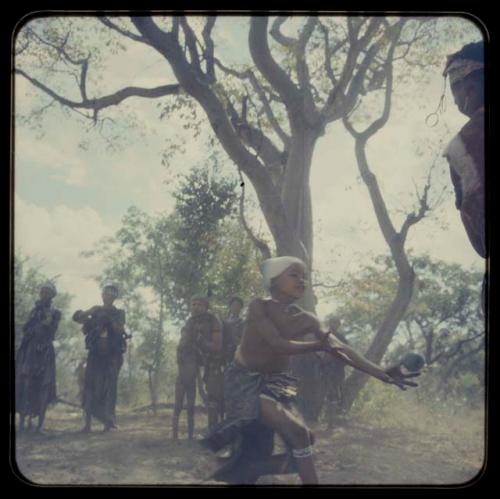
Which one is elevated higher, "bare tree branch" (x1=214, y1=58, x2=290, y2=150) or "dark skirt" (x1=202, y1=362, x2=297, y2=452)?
"bare tree branch" (x1=214, y1=58, x2=290, y2=150)

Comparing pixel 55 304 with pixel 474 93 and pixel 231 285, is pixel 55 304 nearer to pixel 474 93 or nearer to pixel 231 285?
pixel 231 285

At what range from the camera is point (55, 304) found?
3996 millimetres

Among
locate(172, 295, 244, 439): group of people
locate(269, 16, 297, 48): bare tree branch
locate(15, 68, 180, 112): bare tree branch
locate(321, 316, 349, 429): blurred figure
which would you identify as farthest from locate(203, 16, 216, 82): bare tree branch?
locate(321, 316, 349, 429): blurred figure

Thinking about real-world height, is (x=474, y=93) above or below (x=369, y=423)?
above

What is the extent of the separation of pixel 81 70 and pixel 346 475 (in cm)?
473

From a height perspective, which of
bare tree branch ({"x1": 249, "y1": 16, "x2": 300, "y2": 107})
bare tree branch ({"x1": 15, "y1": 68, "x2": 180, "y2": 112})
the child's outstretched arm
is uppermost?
bare tree branch ({"x1": 249, "y1": 16, "x2": 300, "y2": 107})

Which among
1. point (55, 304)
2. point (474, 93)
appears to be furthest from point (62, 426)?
point (474, 93)

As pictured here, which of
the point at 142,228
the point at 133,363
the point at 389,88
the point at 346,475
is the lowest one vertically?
the point at 346,475

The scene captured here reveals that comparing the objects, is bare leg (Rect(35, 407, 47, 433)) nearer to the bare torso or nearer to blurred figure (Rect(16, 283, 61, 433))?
blurred figure (Rect(16, 283, 61, 433))

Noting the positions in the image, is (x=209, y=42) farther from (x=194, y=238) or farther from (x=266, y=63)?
(x=194, y=238)

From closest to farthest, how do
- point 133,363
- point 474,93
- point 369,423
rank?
point 474,93
point 133,363
point 369,423

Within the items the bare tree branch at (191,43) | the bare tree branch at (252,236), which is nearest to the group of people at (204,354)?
the bare tree branch at (252,236)

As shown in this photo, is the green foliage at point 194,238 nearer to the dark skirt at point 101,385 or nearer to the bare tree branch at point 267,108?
the dark skirt at point 101,385

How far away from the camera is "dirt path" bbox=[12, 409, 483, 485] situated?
11.0 ft
